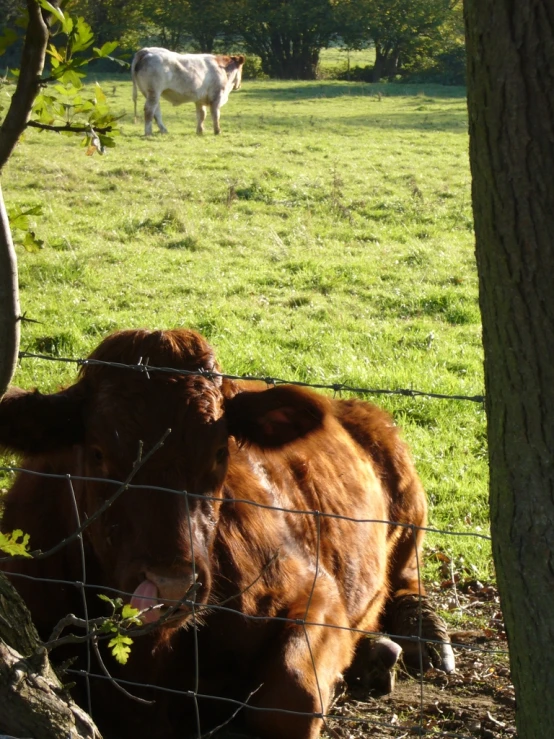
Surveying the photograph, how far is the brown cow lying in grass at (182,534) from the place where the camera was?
357cm

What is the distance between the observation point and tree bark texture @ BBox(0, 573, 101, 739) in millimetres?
2430

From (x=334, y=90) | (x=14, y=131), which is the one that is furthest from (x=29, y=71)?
(x=334, y=90)

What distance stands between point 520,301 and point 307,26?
154 ft

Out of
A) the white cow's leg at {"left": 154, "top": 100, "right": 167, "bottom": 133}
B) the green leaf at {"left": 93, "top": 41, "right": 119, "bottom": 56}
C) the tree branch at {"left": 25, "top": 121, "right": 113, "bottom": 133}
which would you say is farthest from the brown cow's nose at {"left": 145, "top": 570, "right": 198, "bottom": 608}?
Result: the white cow's leg at {"left": 154, "top": 100, "right": 167, "bottom": 133}

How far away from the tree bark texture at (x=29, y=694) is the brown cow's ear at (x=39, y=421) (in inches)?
48.0

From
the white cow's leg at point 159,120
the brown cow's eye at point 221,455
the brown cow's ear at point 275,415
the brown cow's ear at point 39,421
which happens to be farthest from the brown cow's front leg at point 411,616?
the white cow's leg at point 159,120

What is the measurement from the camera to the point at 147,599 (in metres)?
3.29

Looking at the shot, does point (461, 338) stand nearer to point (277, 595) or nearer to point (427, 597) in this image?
point (427, 597)

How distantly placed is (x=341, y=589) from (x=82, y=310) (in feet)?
18.3

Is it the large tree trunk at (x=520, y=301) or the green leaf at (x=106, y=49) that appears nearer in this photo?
the large tree trunk at (x=520, y=301)

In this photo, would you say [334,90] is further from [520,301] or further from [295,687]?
[520,301]

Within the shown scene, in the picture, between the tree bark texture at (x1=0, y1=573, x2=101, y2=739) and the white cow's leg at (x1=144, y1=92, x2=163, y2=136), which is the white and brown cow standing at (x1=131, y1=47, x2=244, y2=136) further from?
the tree bark texture at (x1=0, y1=573, x2=101, y2=739)

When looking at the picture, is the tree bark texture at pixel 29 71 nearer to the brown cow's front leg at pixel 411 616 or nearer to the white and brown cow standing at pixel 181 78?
the brown cow's front leg at pixel 411 616

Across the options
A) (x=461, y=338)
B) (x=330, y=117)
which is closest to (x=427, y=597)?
(x=461, y=338)
